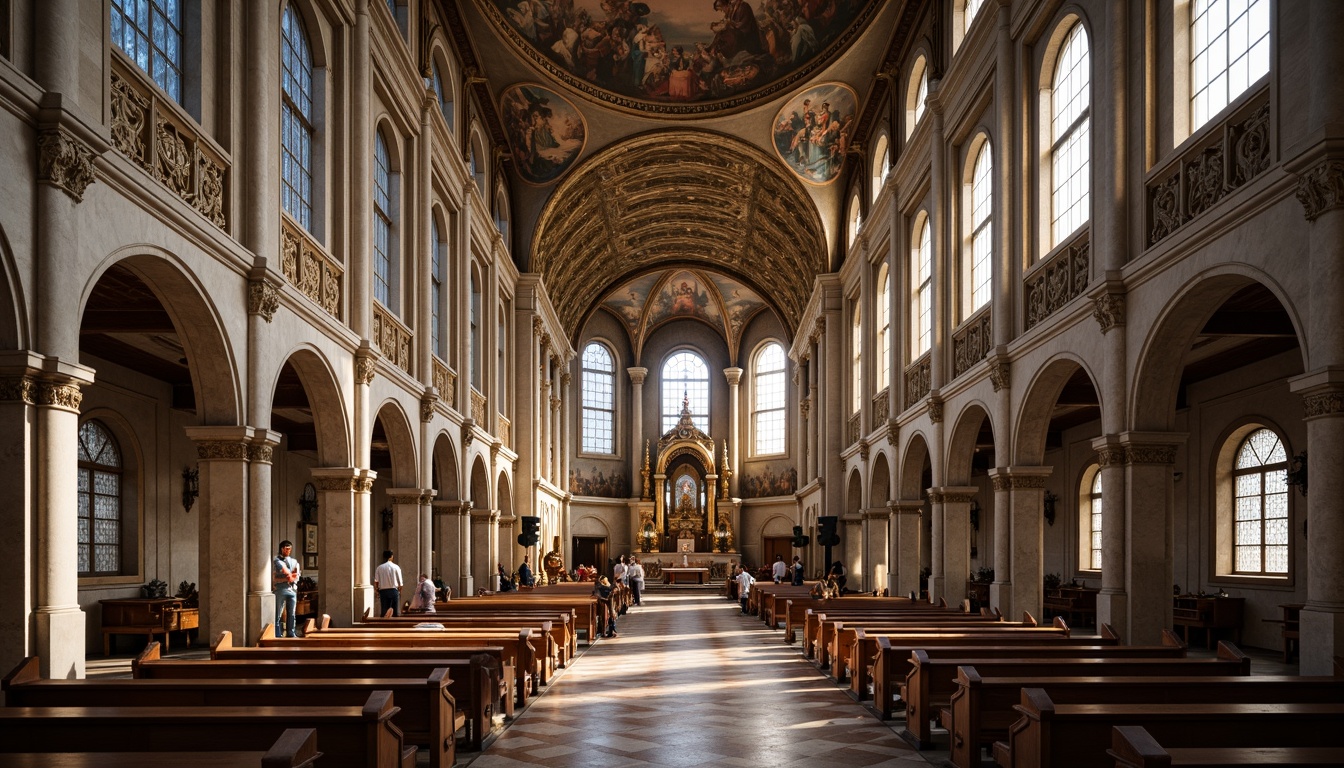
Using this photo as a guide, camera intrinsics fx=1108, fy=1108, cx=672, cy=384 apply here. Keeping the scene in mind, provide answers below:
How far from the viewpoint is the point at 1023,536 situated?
17688 mm

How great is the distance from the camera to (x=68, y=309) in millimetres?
8859

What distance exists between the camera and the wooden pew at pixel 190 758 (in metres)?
5.40

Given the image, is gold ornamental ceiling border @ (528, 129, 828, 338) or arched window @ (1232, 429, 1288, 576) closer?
arched window @ (1232, 429, 1288, 576)

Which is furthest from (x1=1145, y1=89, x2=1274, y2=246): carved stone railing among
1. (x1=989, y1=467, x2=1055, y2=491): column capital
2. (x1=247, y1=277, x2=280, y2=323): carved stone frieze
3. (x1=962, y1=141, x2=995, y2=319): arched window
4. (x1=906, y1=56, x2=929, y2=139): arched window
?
(x1=906, y1=56, x2=929, y2=139): arched window

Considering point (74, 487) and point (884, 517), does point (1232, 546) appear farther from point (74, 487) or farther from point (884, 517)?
point (74, 487)

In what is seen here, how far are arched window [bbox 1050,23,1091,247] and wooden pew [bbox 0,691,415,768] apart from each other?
12039mm

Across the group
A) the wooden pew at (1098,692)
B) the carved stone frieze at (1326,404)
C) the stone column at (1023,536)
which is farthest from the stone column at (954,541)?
the wooden pew at (1098,692)

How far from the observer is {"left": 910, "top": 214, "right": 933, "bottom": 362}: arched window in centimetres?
2539

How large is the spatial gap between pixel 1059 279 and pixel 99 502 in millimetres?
15512

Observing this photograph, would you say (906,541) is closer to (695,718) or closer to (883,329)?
(883,329)

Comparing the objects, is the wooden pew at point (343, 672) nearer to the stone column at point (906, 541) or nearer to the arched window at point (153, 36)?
the arched window at point (153, 36)

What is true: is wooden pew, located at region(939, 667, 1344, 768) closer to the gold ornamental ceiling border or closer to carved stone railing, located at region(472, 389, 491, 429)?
carved stone railing, located at region(472, 389, 491, 429)

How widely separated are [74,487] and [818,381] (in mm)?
33271

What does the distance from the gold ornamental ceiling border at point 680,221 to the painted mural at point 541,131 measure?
70 cm
